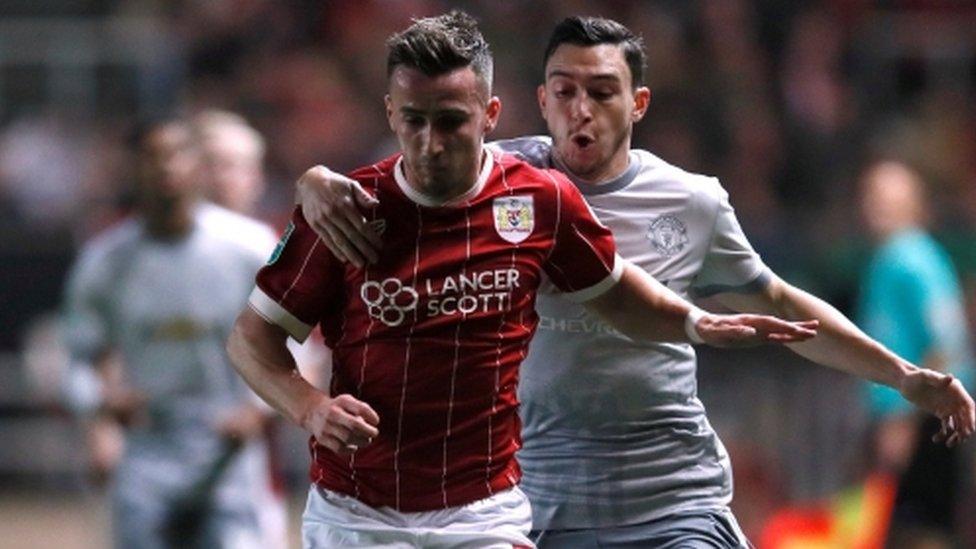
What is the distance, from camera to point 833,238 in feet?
42.8

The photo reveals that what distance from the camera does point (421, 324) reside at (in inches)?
207

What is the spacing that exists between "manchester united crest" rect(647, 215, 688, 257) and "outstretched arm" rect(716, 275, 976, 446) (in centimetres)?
27

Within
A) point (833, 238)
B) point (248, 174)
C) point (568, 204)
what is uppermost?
point (568, 204)

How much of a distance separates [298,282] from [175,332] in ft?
12.3

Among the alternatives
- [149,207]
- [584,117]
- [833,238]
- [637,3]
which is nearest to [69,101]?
[637,3]

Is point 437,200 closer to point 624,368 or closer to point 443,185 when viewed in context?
point 443,185

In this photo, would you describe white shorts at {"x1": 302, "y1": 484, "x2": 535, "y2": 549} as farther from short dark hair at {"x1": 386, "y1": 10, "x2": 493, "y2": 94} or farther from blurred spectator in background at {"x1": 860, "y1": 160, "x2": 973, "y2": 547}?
blurred spectator in background at {"x1": 860, "y1": 160, "x2": 973, "y2": 547}

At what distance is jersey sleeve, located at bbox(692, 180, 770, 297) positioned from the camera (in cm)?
609

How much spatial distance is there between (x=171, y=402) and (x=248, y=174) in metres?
1.44

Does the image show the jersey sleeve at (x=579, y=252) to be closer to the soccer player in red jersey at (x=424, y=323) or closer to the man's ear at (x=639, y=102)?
the soccer player in red jersey at (x=424, y=323)

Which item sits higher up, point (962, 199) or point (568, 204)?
point (568, 204)

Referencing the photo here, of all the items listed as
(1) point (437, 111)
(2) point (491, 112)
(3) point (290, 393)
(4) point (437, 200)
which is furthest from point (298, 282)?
(2) point (491, 112)

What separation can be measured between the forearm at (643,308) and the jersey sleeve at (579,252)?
0.04 metres

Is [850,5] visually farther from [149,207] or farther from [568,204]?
[568,204]
